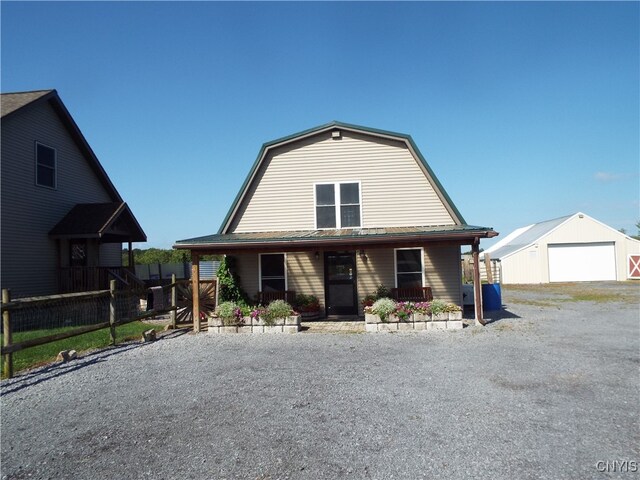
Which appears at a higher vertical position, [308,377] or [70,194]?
[70,194]

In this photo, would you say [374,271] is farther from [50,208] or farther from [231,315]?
[50,208]

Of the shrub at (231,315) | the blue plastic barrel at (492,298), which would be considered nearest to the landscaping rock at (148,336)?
the shrub at (231,315)

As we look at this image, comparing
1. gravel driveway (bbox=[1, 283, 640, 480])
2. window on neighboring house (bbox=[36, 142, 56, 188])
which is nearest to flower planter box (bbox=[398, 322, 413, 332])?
gravel driveway (bbox=[1, 283, 640, 480])

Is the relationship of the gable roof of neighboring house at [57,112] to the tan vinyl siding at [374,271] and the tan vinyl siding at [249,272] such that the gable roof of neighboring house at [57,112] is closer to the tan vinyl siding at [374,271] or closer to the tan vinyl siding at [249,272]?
the tan vinyl siding at [249,272]

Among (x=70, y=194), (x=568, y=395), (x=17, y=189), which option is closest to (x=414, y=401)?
(x=568, y=395)

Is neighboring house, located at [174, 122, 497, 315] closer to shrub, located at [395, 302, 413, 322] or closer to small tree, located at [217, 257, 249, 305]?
small tree, located at [217, 257, 249, 305]

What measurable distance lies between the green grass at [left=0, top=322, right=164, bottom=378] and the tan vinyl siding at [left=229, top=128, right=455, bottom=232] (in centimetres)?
461

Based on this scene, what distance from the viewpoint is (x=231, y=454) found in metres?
4.13

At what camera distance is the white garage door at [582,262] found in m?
29.0

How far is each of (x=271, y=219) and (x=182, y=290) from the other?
144 inches

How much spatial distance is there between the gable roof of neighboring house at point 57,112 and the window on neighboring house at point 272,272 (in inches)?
391

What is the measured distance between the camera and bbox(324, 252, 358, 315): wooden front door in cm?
1391

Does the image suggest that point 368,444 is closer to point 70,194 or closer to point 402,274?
point 402,274
